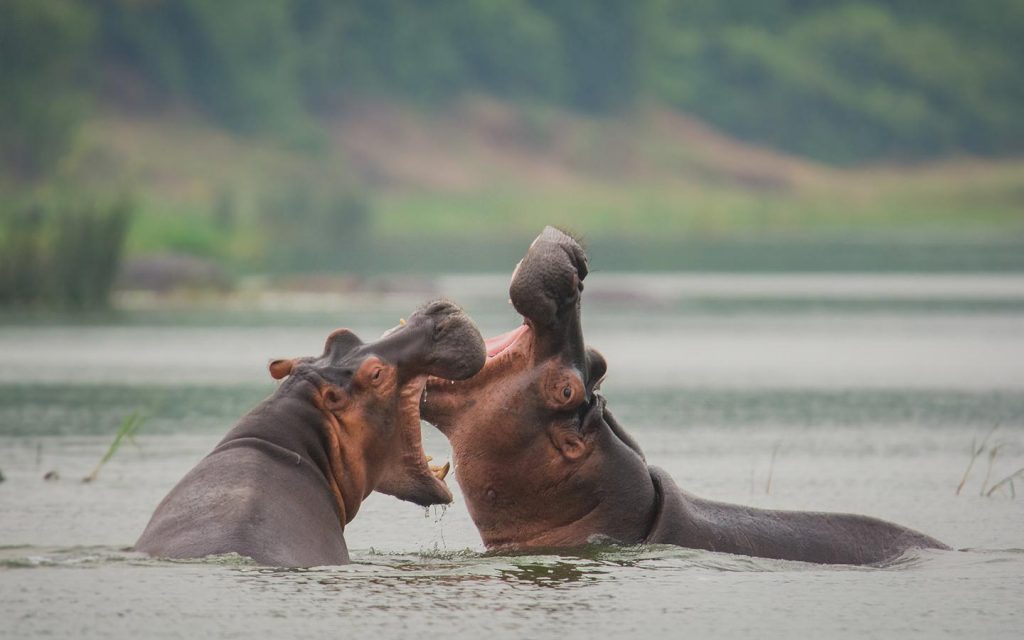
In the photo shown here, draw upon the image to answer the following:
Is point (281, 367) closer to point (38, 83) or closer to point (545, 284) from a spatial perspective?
point (545, 284)

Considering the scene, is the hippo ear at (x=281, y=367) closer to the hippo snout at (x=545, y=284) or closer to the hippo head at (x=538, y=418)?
the hippo head at (x=538, y=418)

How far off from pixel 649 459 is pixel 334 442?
4.39 m

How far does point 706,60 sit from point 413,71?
17.1m

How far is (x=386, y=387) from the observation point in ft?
20.3

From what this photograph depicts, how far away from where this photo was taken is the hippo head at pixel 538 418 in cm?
624

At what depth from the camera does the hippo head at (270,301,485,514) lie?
6.17 metres

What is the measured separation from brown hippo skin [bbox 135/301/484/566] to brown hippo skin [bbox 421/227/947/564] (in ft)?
0.56

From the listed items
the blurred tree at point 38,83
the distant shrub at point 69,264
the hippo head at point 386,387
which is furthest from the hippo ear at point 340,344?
the blurred tree at point 38,83

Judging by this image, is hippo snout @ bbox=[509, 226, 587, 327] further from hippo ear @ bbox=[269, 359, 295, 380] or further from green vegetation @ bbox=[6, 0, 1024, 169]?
green vegetation @ bbox=[6, 0, 1024, 169]

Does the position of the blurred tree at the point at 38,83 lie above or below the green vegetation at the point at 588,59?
below

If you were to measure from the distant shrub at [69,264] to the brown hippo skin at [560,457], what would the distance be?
691 inches

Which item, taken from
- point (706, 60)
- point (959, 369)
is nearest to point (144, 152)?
point (706, 60)

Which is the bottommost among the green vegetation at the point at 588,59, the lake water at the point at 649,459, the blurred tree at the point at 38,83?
the lake water at the point at 649,459

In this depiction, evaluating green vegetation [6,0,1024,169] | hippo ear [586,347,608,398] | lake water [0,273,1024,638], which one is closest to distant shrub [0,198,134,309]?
lake water [0,273,1024,638]
